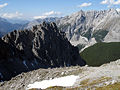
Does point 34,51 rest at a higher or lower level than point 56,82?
lower

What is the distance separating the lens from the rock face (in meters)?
112

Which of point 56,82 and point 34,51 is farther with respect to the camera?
point 34,51

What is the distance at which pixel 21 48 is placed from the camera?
139250 millimetres

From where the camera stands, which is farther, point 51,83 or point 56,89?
point 51,83

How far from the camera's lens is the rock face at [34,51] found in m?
112

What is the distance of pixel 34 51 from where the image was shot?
485 feet

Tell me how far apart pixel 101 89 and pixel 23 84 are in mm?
39615

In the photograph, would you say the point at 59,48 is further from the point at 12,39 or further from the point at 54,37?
the point at 12,39

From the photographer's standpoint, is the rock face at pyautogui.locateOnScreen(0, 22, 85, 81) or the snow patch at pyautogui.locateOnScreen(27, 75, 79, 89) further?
the rock face at pyautogui.locateOnScreen(0, 22, 85, 81)

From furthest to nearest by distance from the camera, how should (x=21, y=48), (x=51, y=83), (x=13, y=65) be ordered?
(x=21, y=48)
(x=13, y=65)
(x=51, y=83)

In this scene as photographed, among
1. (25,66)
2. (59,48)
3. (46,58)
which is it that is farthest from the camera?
(59,48)

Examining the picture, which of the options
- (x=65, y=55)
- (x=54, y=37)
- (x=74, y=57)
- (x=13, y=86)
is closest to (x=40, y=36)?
(x=54, y=37)

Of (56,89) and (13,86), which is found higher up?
(56,89)

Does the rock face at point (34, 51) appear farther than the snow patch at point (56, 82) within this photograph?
Yes
